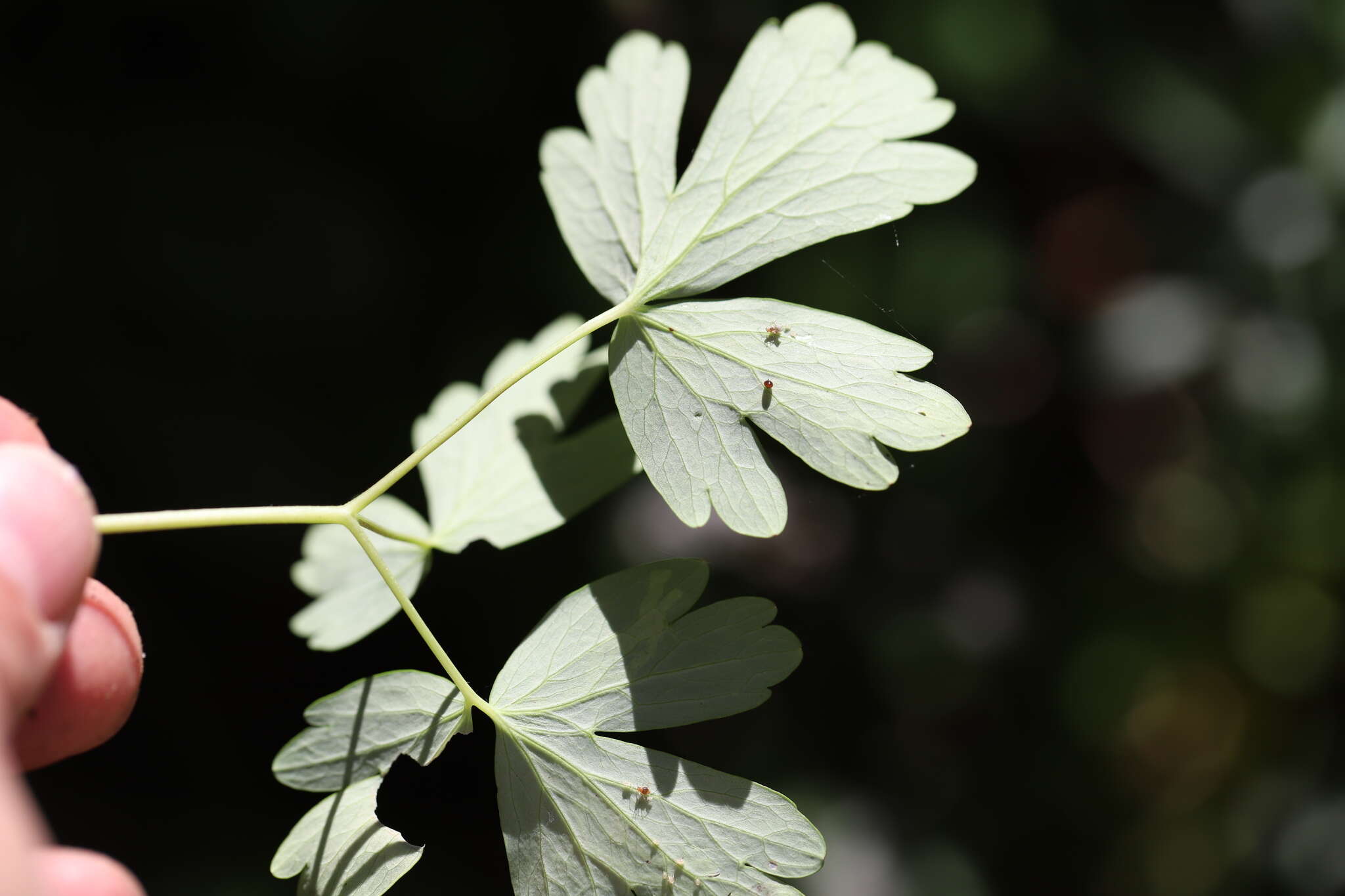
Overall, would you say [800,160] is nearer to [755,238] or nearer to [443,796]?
[755,238]

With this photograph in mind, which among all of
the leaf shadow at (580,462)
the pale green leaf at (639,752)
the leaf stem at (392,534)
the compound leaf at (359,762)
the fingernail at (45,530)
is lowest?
the pale green leaf at (639,752)

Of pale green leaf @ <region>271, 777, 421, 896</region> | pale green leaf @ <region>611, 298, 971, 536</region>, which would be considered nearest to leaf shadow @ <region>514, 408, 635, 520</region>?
Result: pale green leaf @ <region>611, 298, 971, 536</region>

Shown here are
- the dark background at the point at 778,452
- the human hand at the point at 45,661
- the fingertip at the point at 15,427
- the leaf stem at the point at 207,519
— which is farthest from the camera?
the dark background at the point at 778,452

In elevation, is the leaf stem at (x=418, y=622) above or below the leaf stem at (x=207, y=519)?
below

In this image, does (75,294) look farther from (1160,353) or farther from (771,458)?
(1160,353)

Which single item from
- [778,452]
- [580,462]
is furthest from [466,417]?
[778,452]

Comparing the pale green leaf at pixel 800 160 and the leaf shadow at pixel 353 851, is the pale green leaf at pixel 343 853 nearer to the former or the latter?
the leaf shadow at pixel 353 851

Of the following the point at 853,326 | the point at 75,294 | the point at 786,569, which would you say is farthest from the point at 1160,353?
the point at 75,294

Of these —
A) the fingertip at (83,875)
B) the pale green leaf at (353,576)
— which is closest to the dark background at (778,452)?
the pale green leaf at (353,576)
